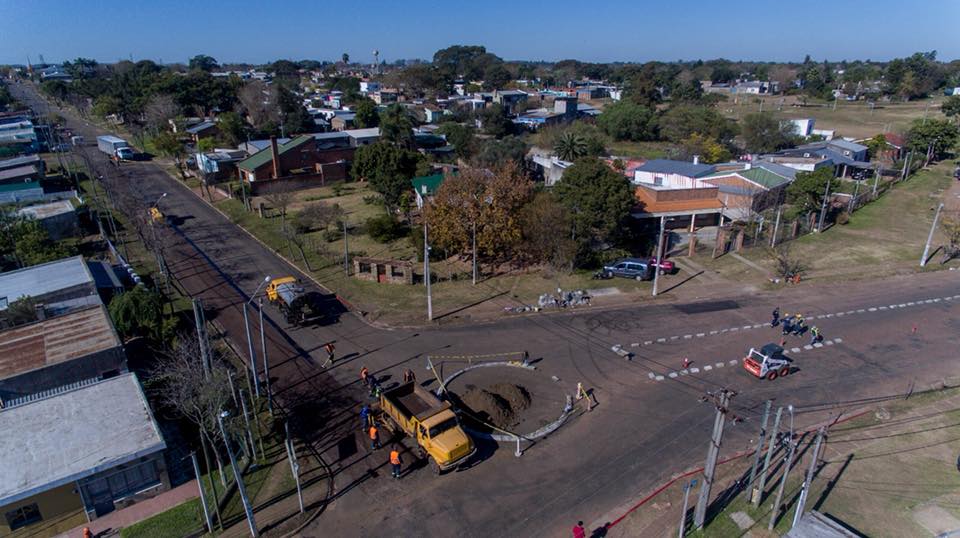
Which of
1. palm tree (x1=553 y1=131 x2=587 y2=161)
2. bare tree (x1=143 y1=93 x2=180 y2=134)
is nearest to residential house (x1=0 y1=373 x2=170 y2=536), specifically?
palm tree (x1=553 y1=131 x2=587 y2=161)

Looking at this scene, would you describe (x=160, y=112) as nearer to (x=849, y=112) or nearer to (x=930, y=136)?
(x=930, y=136)

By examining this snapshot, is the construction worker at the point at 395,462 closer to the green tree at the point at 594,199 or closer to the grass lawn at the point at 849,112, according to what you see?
the green tree at the point at 594,199

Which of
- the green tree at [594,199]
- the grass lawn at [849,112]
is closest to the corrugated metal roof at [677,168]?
the green tree at [594,199]

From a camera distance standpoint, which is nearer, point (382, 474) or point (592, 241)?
point (382, 474)

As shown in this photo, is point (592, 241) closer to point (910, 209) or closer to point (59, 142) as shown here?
point (910, 209)

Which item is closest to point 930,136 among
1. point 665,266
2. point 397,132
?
point 665,266

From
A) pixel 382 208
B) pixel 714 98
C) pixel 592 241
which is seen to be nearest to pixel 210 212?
pixel 382 208

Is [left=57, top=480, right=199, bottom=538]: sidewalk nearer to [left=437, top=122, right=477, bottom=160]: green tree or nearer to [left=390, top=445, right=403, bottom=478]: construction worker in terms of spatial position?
[left=390, top=445, right=403, bottom=478]: construction worker
